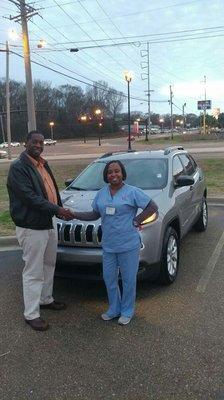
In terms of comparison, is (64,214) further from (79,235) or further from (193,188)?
(193,188)

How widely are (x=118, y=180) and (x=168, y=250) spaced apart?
1419 mm

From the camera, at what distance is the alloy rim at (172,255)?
5363 mm

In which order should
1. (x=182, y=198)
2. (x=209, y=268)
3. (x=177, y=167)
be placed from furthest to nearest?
(x=177, y=167), (x=182, y=198), (x=209, y=268)

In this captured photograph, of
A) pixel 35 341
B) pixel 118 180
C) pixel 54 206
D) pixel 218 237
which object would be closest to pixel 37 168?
pixel 54 206

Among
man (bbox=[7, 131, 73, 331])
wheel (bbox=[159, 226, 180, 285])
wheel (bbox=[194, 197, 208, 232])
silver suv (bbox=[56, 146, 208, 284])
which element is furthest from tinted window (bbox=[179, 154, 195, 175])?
man (bbox=[7, 131, 73, 331])

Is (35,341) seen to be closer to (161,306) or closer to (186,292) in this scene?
(161,306)

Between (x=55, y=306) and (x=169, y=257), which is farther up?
(x=169, y=257)

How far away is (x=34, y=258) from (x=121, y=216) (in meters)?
0.88

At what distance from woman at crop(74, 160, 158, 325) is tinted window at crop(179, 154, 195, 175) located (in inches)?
126

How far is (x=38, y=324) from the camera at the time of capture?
14.3 ft

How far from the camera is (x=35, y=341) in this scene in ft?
13.6

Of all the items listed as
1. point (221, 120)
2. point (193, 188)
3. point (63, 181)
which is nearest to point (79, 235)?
point (193, 188)

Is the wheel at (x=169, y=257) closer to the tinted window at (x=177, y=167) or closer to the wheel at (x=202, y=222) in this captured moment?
the tinted window at (x=177, y=167)

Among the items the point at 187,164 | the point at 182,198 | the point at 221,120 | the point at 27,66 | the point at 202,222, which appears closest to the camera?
the point at 182,198
